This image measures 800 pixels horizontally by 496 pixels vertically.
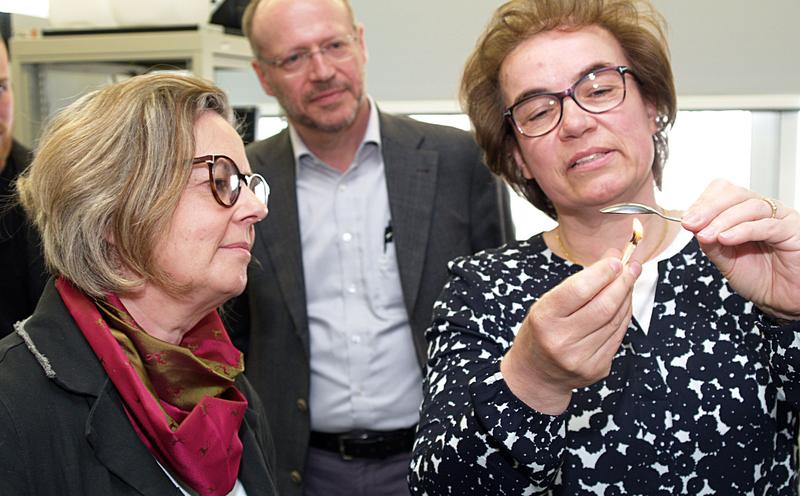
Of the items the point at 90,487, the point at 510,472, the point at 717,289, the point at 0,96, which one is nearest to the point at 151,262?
the point at 90,487

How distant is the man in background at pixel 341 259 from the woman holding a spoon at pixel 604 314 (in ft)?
2.20

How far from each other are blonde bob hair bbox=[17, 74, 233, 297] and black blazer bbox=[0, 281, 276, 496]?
0.30 ft

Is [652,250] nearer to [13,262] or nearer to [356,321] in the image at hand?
[356,321]

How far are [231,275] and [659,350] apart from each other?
0.74 metres

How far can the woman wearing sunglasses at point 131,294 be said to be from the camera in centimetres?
129

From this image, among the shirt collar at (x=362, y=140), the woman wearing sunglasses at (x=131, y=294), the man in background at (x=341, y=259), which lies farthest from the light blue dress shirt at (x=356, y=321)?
the woman wearing sunglasses at (x=131, y=294)

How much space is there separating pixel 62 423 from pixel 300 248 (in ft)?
3.69

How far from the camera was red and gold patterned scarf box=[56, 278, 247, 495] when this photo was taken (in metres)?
1.36

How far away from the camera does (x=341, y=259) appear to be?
2385mm

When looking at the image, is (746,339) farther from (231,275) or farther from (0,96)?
(0,96)

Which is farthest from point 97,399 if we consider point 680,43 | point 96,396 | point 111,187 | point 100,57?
point 680,43

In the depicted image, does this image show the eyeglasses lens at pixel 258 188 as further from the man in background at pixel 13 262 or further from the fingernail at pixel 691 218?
the man in background at pixel 13 262

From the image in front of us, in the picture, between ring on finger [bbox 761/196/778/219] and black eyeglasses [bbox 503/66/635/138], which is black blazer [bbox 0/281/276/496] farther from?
ring on finger [bbox 761/196/778/219]

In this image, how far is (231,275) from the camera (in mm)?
1495
